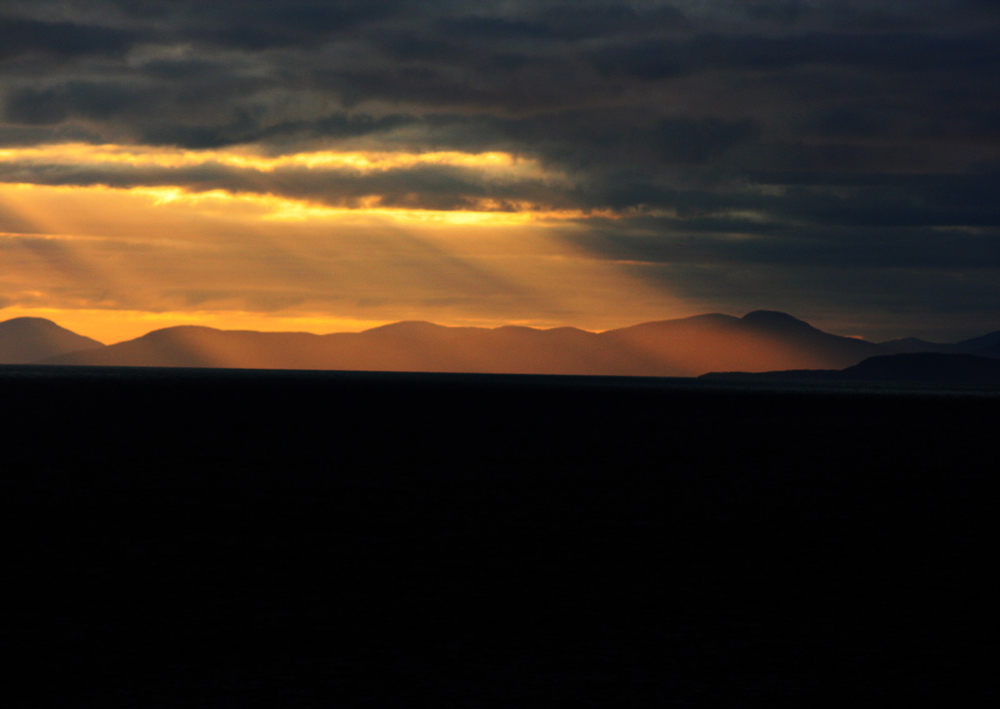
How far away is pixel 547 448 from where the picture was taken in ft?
270

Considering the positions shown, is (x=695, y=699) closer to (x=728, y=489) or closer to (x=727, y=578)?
(x=727, y=578)

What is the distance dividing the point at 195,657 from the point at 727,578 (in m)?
15.6

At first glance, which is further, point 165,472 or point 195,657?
point 165,472

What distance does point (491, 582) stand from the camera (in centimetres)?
2894

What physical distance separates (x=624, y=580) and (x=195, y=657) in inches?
505

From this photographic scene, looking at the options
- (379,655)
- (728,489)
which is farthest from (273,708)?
(728,489)

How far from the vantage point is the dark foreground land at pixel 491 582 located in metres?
20.0

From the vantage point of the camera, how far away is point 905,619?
2519 centimetres

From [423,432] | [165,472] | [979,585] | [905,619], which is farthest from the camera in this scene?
[423,432]

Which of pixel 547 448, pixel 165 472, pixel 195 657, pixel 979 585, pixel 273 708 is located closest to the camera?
pixel 273 708

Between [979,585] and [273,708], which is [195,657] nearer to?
[273,708]

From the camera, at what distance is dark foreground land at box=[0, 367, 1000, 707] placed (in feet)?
65.5

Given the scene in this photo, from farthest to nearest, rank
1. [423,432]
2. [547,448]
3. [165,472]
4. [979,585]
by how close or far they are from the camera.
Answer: [423,432]
[547,448]
[165,472]
[979,585]

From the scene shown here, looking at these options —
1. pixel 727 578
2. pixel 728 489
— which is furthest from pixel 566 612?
pixel 728 489
